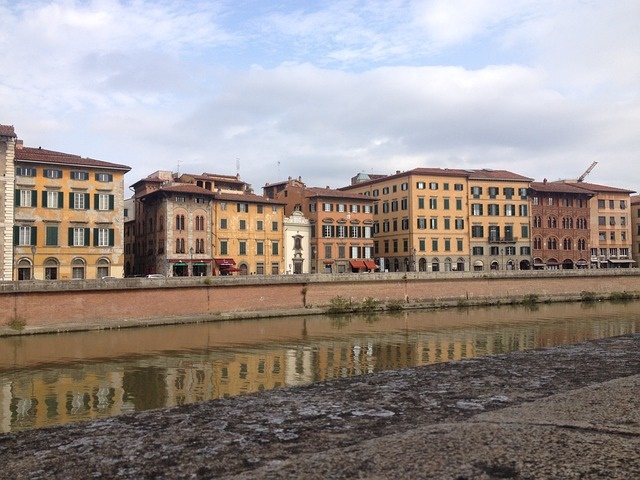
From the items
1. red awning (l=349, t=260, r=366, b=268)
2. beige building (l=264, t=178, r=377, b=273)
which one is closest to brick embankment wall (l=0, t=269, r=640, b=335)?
red awning (l=349, t=260, r=366, b=268)

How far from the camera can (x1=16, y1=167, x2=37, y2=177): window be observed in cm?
4712

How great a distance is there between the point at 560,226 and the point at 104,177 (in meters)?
58.9

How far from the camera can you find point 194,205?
5766 cm

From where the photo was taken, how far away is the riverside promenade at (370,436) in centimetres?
354

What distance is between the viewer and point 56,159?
159 feet

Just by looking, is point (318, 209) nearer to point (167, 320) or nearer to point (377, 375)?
point (167, 320)

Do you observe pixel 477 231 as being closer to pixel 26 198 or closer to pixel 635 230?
pixel 635 230

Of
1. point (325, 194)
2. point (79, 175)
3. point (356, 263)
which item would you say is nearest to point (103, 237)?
point (79, 175)

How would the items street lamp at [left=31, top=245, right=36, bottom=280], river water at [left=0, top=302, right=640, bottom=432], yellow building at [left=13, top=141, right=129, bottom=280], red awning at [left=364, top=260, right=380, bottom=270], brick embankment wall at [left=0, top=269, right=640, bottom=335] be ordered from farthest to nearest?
red awning at [left=364, top=260, right=380, bottom=270] < yellow building at [left=13, top=141, right=129, bottom=280] < street lamp at [left=31, top=245, right=36, bottom=280] < brick embankment wall at [left=0, top=269, right=640, bottom=335] < river water at [left=0, top=302, right=640, bottom=432]

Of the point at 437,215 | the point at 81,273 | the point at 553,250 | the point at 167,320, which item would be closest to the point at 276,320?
the point at 167,320

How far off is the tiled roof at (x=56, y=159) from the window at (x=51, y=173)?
27.4 inches

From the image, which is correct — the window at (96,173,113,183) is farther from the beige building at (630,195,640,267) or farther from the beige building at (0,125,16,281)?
the beige building at (630,195,640,267)

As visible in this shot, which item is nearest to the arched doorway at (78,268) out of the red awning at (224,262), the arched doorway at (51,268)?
the arched doorway at (51,268)

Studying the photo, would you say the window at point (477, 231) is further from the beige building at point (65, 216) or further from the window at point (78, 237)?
the window at point (78, 237)
